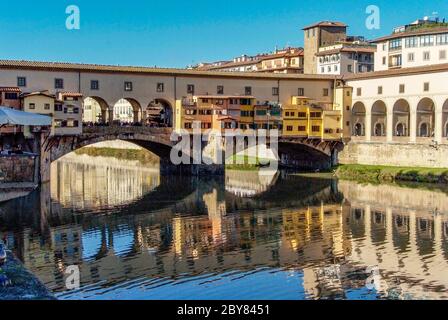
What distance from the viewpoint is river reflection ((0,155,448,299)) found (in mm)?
20609

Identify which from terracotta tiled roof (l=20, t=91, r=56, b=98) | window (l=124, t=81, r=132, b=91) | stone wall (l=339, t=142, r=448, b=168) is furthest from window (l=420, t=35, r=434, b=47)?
terracotta tiled roof (l=20, t=91, r=56, b=98)

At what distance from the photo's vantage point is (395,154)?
55594mm

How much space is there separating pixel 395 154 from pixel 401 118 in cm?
745

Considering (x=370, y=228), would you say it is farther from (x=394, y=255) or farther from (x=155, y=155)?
(x=155, y=155)

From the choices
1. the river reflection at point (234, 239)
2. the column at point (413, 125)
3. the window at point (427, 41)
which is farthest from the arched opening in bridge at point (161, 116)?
the window at point (427, 41)

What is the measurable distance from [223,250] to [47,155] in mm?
24491

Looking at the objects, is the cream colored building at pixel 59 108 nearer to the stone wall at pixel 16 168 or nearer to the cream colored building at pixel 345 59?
the stone wall at pixel 16 168

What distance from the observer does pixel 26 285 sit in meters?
17.3

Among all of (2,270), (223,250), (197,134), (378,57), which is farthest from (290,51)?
(2,270)

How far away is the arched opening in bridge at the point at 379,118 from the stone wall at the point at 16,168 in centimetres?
3853

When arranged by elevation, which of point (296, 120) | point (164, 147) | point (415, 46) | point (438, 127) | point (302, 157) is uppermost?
point (415, 46)
